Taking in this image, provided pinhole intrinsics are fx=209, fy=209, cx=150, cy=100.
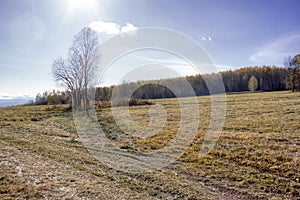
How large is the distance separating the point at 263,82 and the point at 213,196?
10348 cm

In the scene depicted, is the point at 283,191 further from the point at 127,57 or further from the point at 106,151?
the point at 106,151

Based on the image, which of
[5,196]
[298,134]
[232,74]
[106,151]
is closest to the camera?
[5,196]

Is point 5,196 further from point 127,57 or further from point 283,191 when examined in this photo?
point 283,191

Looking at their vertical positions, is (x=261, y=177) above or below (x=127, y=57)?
below

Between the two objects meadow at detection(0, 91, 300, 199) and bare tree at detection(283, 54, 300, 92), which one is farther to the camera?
bare tree at detection(283, 54, 300, 92)


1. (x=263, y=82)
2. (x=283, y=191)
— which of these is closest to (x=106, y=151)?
(x=283, y=191)

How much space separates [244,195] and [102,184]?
4036 mm

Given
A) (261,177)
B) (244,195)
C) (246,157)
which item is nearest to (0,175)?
(244,195)

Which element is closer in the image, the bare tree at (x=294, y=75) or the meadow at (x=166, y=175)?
the meadow at (x=166, y=175)

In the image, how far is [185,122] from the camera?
18.4 meters

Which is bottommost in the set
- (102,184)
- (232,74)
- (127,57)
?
(102,184)

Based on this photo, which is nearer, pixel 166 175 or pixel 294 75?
pixel 166 175

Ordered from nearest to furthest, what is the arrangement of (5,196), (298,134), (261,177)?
1. (5,196)
2. (261,177)
3. (298,134)

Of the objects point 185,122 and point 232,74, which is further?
point 232,74
